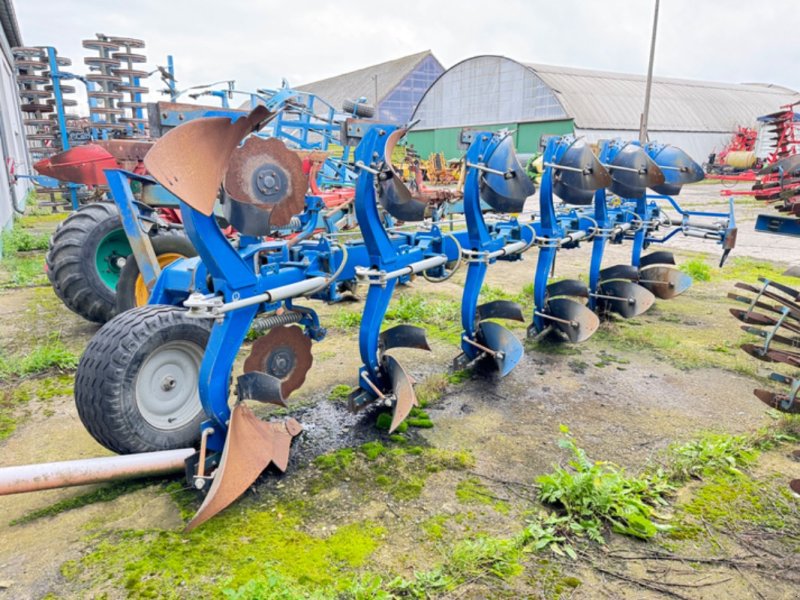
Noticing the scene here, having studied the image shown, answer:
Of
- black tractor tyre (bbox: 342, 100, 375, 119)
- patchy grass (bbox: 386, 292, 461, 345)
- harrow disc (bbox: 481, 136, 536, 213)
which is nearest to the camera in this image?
harrow disc (bbox: 481, 136, 536, 213)

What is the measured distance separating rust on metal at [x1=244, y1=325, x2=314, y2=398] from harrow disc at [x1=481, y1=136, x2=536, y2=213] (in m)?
1.68

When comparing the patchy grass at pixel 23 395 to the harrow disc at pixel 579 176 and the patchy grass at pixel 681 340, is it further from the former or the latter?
the patchy grass at pixel 681 340

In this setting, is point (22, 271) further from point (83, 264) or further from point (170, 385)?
point (170, 385)

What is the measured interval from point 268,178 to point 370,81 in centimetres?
4730

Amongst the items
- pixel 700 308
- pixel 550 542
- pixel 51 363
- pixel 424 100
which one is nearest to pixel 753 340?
pixel 700 308

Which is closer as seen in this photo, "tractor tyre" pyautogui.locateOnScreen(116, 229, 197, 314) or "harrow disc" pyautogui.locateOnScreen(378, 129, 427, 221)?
"harrow disc" pyautogui.locateOnScreen(378, 129, 427, 221)

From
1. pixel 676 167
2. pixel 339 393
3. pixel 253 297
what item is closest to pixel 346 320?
pixel 339 393

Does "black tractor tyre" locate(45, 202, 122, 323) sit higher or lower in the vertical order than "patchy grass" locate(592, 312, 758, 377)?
higher

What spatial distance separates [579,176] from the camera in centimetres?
442

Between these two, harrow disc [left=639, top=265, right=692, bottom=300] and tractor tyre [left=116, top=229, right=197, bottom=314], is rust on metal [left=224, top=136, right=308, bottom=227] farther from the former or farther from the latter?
harrow disc [left=639, top=265, right=692, bottom=300]

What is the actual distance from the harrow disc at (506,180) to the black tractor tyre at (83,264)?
349 centimetres

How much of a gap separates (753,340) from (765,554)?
330 centimetres

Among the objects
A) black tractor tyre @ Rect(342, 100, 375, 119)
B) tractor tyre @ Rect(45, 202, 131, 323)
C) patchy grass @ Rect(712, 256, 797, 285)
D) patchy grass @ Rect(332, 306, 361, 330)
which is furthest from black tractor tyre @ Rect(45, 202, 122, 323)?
patchy grass @ Rect(712, 256, 797, 285)

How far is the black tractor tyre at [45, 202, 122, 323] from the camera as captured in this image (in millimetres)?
4891
